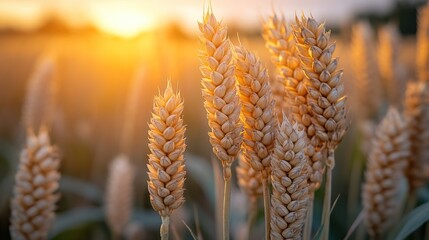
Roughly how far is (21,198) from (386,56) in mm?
3033

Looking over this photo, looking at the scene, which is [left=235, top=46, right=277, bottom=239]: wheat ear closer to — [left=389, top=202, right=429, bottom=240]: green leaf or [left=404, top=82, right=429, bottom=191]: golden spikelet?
[left=389, top=202, right=429, bottom=240]: green leaf

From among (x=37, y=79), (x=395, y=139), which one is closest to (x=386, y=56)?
(x=395, y=139)

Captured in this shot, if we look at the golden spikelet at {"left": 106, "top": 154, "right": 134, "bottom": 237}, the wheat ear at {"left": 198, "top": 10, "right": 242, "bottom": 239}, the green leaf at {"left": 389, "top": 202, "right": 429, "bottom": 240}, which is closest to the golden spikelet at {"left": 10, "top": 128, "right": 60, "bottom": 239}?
the golden spikelet at {"left": 106, "top": 154, "right": 134, "bottom": 237}

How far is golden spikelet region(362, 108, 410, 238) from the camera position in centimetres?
188

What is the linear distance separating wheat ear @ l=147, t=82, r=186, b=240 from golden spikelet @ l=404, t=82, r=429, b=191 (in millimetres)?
1372

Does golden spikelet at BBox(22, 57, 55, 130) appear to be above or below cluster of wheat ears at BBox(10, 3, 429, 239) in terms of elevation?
above

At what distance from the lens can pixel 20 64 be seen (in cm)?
727

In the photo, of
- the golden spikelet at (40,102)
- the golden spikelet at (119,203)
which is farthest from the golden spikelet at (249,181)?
the golden spikelet at (40,102)

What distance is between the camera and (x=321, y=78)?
129 centimetres

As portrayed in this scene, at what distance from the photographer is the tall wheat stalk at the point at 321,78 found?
1290 millimetres

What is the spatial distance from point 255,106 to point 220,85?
0.13 m

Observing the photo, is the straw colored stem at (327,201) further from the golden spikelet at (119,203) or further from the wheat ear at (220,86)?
the golden spikelet at (119,203)

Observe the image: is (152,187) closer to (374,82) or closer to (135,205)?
(135,205)

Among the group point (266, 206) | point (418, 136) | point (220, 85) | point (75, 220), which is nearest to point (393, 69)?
point (418, 136)
